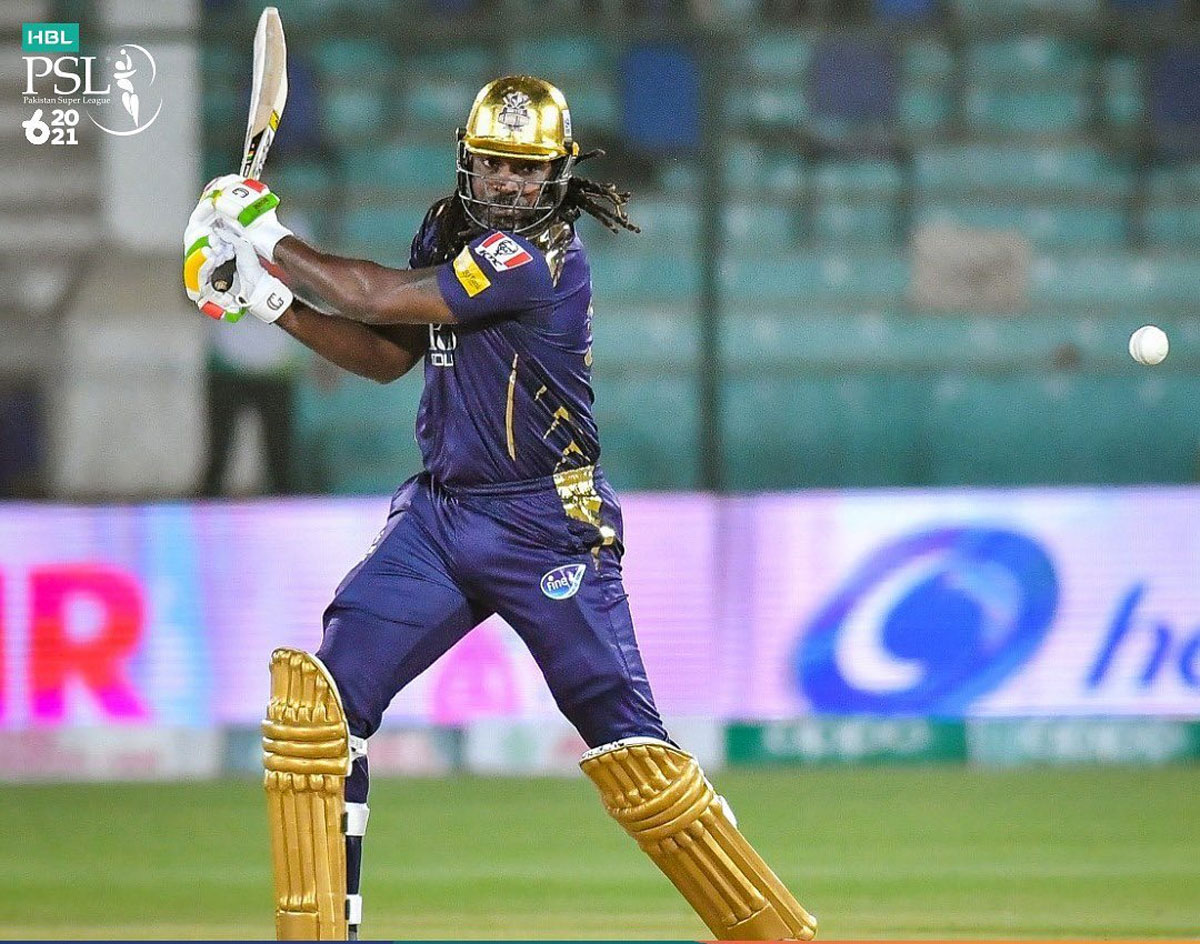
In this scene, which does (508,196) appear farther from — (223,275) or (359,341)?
(223,275)

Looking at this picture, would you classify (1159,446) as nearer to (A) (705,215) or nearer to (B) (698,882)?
(A) (705,215)

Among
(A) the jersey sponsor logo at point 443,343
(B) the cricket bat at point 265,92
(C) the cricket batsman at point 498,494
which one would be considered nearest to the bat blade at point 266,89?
(B) the cricket bat at point 265,92

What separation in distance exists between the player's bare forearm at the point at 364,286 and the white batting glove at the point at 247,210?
25mm

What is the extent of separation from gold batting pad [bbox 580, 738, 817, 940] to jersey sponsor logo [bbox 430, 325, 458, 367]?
0.80 metres

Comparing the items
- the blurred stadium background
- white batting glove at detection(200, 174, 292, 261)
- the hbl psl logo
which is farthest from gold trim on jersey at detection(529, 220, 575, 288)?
the hbl psl logo

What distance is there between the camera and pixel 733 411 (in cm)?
845

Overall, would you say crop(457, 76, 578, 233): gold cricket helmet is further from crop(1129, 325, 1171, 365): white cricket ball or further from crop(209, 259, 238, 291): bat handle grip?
crop(1129, 325, 1171, 365): white cricket ball

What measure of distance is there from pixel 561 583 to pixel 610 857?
2318 millimetres

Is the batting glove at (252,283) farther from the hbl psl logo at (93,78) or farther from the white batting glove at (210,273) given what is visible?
the hbl psl logo at (93,78)

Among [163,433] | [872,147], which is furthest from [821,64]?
[163,433]

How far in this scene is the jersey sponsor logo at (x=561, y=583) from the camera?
4.16 m

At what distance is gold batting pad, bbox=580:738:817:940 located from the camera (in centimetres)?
412

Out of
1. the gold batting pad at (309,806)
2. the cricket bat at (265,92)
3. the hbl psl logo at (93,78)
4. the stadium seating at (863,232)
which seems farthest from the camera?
the stadium seating at (863,232)

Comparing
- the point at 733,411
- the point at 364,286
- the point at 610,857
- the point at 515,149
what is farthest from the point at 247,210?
the point at 733,411
